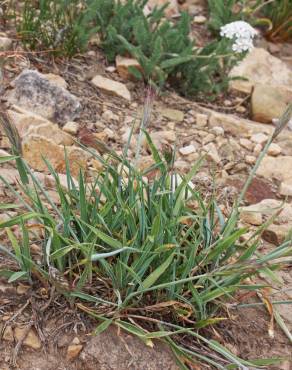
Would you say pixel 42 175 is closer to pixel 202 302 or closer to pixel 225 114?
pixel 202 302

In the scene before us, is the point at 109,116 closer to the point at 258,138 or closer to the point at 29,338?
the point at 258,138

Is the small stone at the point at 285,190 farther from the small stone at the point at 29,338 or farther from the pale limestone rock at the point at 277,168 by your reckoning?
the small stone at the point at 29,338

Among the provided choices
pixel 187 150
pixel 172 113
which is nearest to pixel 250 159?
pixel 187 150

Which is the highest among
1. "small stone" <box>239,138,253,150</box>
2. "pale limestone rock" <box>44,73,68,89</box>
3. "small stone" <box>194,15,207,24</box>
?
"pale limestone rock" <box>44,73,68,89</box>

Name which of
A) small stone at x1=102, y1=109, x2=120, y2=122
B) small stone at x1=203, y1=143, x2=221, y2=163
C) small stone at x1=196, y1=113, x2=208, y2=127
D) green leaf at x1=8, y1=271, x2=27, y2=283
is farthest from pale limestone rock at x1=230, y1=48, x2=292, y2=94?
green leaf at x1=8, y1=271, x2=27, y2=283

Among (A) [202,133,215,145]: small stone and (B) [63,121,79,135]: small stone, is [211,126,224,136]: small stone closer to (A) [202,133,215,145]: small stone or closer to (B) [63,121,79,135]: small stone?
(A) [202,133,215,145]: small stone
